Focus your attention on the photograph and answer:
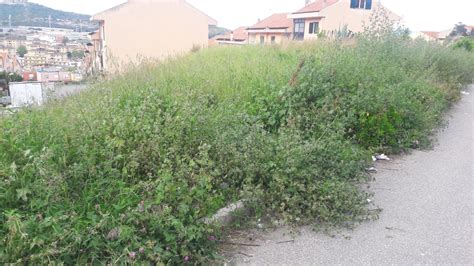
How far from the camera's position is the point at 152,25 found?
95.9ft

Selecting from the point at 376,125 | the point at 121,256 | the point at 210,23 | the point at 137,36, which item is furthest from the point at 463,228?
the point at 210,23

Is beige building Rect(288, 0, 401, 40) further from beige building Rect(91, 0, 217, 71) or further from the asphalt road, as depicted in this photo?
the asphalt road

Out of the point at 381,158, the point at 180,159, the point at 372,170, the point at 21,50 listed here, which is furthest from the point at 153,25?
the point at 180,159

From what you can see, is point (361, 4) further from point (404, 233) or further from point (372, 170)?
point (404, 233)

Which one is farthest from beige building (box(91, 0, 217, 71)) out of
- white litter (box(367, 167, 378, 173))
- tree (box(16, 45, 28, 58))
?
white litter (box(367, 167, 378, 173))

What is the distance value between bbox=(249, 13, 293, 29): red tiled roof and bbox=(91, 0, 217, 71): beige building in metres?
13.8

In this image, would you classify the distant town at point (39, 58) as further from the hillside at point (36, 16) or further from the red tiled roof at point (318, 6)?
the red tiled roof at point (318, 6)

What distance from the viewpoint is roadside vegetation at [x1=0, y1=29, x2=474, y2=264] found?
244cm

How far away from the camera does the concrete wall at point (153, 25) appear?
91.8ft

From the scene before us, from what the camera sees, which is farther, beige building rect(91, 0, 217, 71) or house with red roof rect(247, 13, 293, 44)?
house with red roof rect(247, 13, 293, 44)

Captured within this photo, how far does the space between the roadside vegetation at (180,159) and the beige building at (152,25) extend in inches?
888

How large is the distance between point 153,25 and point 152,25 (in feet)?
0.32

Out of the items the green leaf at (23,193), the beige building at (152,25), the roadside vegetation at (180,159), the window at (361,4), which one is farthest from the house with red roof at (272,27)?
the green leaf at (23,193)

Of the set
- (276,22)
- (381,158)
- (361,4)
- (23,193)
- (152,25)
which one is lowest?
(381,158)
